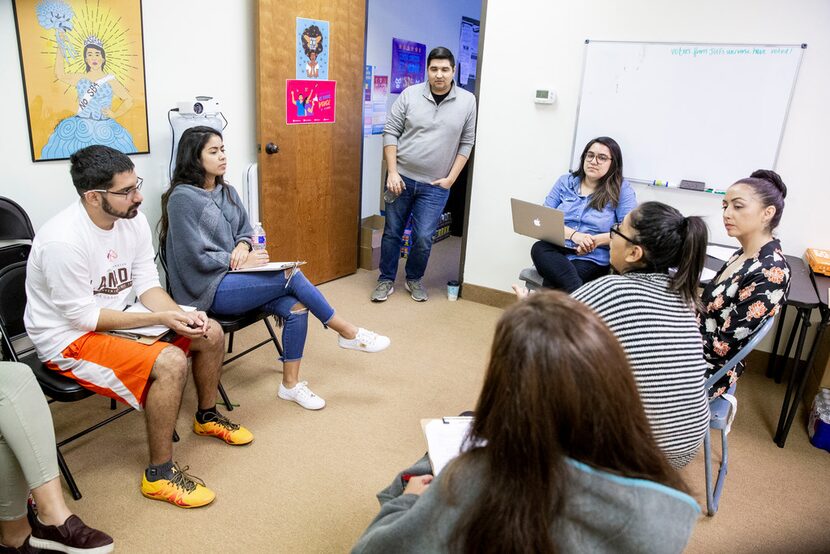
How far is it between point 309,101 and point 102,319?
2.05 metres

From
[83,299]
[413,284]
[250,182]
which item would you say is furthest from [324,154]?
[83,299]

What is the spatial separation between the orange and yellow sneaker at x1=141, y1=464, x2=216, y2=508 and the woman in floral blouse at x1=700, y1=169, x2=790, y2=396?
1759 mm

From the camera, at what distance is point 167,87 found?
2875 millimetres

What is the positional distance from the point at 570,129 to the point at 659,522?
9.50ft

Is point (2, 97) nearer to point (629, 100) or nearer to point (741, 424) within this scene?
point (629, 100)

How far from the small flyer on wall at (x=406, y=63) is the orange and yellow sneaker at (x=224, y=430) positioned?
11.1ft

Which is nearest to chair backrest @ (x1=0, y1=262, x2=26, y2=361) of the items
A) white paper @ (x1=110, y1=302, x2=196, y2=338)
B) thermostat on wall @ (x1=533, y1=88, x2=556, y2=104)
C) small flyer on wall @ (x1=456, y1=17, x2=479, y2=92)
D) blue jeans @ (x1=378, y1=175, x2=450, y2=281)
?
white paper @ (x1=110, y1=302, x2=196, y2=338)

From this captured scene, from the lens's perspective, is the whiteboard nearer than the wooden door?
Yes

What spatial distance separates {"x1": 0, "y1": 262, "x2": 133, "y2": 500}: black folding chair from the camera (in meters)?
1.89

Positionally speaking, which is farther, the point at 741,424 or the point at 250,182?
the point at 250,182

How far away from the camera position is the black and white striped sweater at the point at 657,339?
143cm

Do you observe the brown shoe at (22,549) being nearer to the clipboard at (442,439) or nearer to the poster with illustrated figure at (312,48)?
the clipboard at (442,439)

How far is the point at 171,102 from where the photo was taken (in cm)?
291

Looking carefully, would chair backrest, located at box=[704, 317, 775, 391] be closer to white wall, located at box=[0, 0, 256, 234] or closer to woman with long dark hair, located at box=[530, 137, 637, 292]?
woman with long dark hair, located at box=[530, 137, 637, 292]
